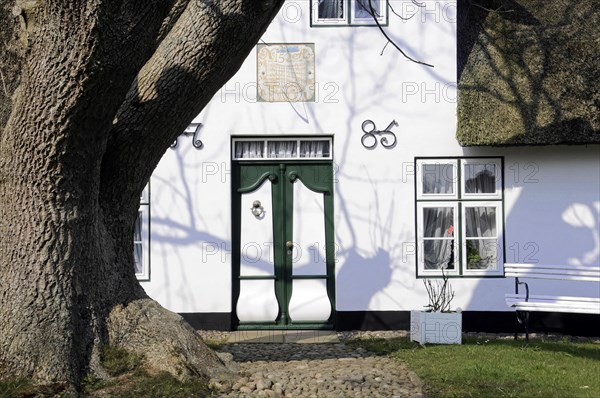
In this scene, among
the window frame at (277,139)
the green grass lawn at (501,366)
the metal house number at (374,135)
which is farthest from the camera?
the window frame at (277,139)

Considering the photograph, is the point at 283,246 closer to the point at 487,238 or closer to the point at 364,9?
the point at 487,238

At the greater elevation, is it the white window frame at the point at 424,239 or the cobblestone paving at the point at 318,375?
the white window frame at the point at 424,239

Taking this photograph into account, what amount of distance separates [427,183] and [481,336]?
2.07m

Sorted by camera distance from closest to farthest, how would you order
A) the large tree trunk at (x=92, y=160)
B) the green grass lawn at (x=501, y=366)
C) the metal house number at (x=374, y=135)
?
1. the large tree trunk at (x=92, y=160)
2. the green grass lawn at (x=501, y=366)
3. the metal house number at (x=374, y=135)

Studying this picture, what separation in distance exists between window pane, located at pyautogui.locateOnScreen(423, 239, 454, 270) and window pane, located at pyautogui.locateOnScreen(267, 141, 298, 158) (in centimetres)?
211

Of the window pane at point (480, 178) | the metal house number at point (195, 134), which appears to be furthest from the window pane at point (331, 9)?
the window pane at point (480, 178)

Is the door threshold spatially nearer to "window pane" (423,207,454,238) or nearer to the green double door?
the green double door

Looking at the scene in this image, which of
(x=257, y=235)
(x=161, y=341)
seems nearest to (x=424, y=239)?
(x=257, y=235)

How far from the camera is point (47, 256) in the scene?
6250mm

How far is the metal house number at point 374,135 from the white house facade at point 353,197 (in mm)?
16

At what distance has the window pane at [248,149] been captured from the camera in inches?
436

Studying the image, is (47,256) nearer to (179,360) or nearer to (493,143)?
(179,360)

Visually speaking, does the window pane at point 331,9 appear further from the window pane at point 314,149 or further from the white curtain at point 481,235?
the white curtain at point 481,235

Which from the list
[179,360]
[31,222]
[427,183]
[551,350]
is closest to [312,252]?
[427,183]
